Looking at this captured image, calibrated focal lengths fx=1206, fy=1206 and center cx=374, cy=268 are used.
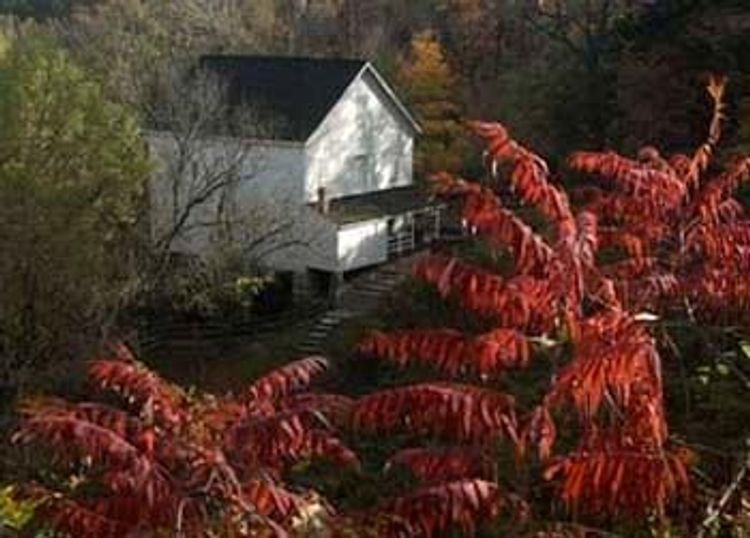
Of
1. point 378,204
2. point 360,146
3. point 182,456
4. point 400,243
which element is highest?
point 360,146

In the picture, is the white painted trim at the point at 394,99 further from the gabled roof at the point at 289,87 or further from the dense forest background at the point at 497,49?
the dense forest background at the point at 497,49

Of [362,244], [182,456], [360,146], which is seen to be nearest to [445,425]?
[182,456]

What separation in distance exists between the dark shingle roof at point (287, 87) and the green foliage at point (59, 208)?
6.52m

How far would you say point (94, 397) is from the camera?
21.4 m

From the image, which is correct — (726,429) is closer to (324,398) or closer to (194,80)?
(324,398)

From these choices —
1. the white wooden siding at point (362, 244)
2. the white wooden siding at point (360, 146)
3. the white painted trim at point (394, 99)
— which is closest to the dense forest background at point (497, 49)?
the white painted trim at point (394, 99)

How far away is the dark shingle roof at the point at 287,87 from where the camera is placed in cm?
3353

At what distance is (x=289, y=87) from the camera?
1361 inches

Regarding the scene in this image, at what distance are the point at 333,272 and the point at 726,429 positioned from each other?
19.9 meters

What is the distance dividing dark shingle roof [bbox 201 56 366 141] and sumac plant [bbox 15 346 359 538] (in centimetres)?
2679

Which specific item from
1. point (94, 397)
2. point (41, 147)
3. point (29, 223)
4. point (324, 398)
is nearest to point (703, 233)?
point (324, 398)

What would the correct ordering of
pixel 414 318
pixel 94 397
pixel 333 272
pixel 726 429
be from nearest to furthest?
pixel 726 429, pixel 94 397, pixel 414 318, pixel 333 272

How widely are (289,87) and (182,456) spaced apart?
2940 cm

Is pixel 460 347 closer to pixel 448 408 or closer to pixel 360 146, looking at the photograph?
pixel 448 408
